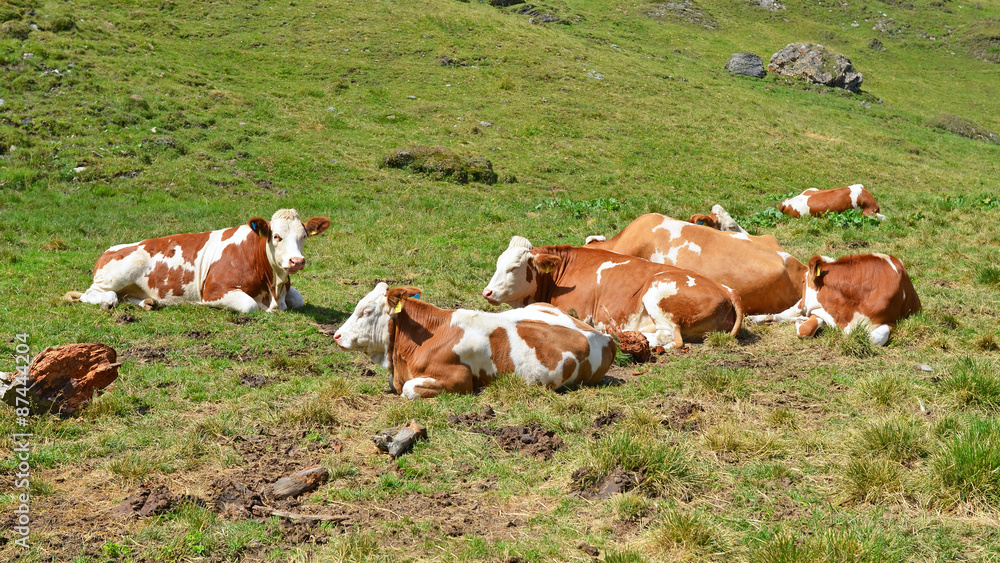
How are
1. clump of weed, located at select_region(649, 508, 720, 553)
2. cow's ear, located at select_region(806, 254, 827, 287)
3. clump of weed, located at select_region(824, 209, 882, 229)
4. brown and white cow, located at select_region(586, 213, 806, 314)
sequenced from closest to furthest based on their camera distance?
clump of weed, located at select_region(649, 508, 720, 553) < cow's ear, located at select_region(806, 254, 827, 287) < brown and white cow, located at select_region(586, 213, 806, 314) < clump of weed, located at select_region(824, 209, 882, 229)

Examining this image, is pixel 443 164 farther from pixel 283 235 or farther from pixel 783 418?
pixel 783 418

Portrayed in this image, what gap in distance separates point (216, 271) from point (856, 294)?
8881mm

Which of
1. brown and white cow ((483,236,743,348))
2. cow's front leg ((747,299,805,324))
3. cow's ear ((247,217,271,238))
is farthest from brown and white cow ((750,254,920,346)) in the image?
cow's ear ((247,217,271,238))

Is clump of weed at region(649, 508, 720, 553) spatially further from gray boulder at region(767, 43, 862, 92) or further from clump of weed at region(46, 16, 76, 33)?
gray boulder at region(767, 43, 862, 92)

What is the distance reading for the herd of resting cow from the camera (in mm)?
7547

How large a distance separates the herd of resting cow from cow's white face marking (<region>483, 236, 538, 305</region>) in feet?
0.05

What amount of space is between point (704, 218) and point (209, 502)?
9.78 m

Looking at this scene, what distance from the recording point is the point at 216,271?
1087cm

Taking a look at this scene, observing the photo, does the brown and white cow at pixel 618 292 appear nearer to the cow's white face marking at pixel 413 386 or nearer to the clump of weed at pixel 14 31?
the cow's white face marking at pixel 413 386

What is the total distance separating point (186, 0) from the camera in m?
39.2

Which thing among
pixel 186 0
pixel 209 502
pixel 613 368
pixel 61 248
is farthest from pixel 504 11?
pixel 209 502

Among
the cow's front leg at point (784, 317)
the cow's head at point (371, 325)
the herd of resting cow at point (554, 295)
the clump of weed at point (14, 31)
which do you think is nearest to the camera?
the herd of resting cow at point (554, 295)

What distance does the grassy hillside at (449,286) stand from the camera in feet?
15.7

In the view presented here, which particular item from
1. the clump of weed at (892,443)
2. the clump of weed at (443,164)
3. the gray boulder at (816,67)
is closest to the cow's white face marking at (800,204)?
the clump of weed at (443,164)
